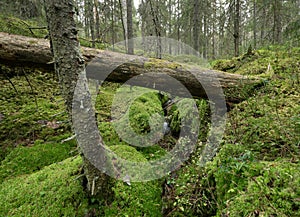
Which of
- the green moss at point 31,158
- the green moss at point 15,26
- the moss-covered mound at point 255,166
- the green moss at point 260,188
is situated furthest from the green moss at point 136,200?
the green moss at point 15,26

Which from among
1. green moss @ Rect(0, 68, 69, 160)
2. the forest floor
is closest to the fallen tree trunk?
the forest floor

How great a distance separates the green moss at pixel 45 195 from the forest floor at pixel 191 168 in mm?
11

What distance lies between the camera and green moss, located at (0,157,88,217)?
2274 millimetres

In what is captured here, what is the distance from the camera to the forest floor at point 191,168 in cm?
175

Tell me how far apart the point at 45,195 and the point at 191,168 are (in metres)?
2.09

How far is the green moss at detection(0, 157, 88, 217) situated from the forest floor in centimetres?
1

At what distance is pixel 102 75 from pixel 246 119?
2749 mm

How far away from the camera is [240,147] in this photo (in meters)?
2.45

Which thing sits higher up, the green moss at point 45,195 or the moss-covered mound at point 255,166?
the moss-covered mound at point 255,166

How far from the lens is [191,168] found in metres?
3.00

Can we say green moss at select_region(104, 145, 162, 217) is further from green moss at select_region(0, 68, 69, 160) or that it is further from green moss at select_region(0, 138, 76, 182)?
green moss at select_region(0, 68, 69, 160)

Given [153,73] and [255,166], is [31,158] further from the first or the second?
[255,166]

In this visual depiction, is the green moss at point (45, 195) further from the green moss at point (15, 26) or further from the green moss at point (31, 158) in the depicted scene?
the green moss at point (15, 26)

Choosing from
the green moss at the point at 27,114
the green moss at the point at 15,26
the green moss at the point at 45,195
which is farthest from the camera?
the green moss at the point at 15,26
